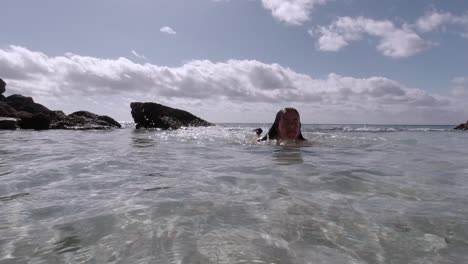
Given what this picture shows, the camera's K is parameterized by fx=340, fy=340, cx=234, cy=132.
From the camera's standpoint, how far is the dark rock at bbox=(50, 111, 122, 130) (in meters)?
25.5

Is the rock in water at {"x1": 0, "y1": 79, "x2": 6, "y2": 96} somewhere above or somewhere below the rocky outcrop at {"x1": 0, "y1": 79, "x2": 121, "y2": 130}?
above

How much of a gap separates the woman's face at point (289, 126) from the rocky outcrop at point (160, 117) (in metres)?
21.2

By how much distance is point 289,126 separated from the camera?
10320mm

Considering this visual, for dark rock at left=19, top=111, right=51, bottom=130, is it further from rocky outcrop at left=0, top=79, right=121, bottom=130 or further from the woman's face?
the woman's face

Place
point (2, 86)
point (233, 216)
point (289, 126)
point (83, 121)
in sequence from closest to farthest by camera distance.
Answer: point (233, 216), point (289, 126), point (83, 121), point (2, 86)

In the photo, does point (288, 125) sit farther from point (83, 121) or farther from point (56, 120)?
point (56, 120)

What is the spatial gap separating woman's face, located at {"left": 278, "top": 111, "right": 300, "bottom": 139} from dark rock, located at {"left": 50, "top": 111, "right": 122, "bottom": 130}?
63.2ft

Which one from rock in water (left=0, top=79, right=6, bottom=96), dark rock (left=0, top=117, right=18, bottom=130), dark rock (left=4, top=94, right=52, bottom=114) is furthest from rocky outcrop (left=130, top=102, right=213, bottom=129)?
rock in water (left=0, top=79, right=6, bottom=96)

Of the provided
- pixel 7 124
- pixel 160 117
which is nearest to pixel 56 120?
pixel 7 124

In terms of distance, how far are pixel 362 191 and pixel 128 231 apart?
260cm

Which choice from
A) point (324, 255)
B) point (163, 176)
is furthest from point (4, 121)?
point (324, 255)

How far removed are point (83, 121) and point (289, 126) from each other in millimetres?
21962

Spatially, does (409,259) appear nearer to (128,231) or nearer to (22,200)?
(128,231)

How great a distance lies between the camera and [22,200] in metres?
3.35
